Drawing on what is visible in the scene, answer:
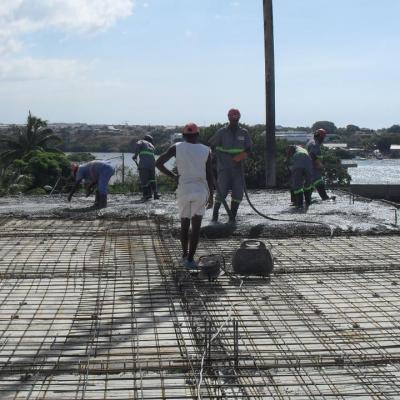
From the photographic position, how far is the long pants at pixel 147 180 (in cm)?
1045

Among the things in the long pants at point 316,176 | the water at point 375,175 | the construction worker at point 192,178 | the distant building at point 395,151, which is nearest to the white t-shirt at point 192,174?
the construction worker at point 192,178

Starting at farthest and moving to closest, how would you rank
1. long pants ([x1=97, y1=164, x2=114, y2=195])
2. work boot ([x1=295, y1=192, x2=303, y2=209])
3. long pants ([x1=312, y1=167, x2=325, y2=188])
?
1. long pants ([x1=312, y1=167, x2=325, y2=188])
2. work boot ([x1=295, y1=192, x2=303, y2=209])
3. long pants ([x1=97, y1=164, x2=114, y2=195])

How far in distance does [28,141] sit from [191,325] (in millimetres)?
27234

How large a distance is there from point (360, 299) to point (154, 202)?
Result: 6082 mm

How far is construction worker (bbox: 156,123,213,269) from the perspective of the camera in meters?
5.22

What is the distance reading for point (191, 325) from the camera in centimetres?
383

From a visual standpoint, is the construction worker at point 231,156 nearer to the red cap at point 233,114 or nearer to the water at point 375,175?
the red cap at point 233,114

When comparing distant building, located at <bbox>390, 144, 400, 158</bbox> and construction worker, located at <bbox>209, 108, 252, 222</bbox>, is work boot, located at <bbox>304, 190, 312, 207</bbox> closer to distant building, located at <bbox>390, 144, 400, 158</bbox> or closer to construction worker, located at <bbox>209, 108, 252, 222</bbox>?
construction worker, located at <bbox>209, 108, 252, 222</bbox>

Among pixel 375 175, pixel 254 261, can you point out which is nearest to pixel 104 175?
pixel 254 261

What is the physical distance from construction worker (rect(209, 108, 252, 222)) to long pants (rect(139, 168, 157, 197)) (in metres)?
2.81

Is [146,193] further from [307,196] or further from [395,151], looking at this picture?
[395,151]

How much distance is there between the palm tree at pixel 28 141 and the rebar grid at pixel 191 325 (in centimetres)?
2396

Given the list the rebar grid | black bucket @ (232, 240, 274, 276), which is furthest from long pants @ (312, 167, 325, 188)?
black bucket @ (232, 240, 274, 276)

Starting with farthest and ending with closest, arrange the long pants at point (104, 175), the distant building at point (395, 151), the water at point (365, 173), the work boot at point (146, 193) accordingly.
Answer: the distant building at point (395, 151)
the water at point (365, 173)
the work boot at point (146, 193)
the long pants at point (104, 175)
